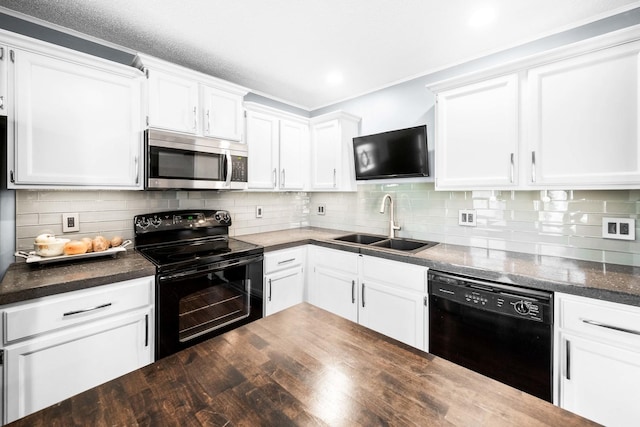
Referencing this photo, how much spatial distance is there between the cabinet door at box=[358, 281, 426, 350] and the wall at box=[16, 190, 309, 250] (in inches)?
57.5

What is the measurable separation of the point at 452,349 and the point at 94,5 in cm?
307

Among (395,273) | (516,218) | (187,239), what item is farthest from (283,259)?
(516,218)

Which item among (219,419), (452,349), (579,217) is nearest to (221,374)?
(219,419)

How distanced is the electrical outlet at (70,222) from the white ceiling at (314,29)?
1.29m

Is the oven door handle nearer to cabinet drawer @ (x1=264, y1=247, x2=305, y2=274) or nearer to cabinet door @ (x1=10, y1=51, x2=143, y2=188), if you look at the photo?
cabinet drawer @ (x1=264, y1=247, x2=305, y2=274)

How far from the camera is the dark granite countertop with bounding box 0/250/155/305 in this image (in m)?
1.40

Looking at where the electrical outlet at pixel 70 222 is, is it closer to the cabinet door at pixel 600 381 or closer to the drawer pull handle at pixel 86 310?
the drawer pull handle at pixel 86 310

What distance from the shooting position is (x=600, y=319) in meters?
1.41

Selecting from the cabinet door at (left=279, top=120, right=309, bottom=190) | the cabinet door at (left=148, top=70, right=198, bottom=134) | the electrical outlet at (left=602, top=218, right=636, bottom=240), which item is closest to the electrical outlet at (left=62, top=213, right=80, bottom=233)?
the cabinet door at (left=148, top=70, right=198, bottom=134)

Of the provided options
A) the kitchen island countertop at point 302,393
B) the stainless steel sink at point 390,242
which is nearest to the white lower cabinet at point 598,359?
the stainless steel sink at point 390,242

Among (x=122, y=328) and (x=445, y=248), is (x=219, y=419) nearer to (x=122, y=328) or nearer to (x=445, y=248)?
(x=122, y=328)

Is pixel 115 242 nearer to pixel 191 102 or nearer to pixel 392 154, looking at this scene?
pixel 191 102

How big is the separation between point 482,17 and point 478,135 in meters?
0.74

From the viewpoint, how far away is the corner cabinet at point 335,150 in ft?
10.00
